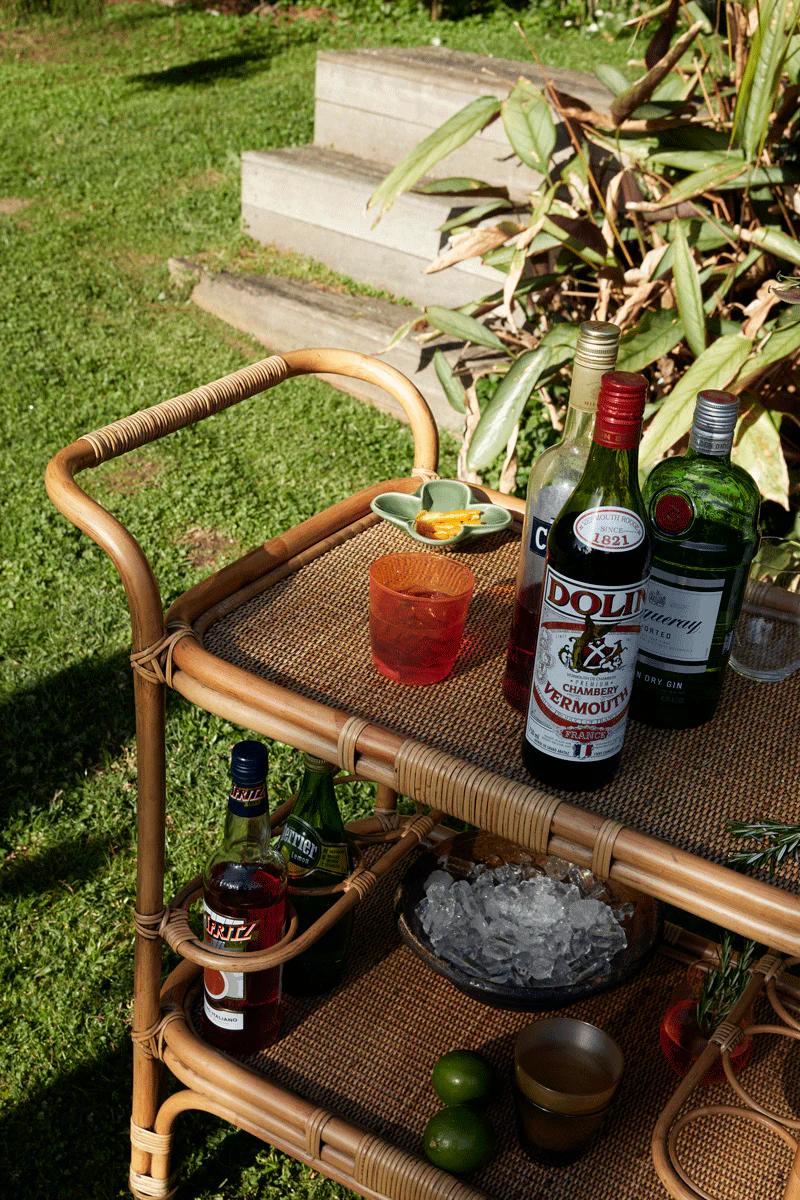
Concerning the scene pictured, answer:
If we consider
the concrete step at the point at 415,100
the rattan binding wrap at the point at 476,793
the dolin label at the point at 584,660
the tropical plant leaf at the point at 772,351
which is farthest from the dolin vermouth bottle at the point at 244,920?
the concrete step at the point at 415,100

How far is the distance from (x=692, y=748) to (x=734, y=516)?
223mm

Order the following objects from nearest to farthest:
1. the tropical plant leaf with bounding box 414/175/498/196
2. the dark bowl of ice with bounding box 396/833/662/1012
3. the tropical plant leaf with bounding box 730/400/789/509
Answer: the dark bowl of ice with bounding box 396/833/662/1012
the tropical plant leaf with bounding box 730/400/789/509
the tropical plant leaf with bounding box 414/175/498/196

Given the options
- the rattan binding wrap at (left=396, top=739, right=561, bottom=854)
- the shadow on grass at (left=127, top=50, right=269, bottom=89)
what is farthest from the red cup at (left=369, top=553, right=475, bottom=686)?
the shadow on grass at (left=127, top=50, right=269, bottom=89)

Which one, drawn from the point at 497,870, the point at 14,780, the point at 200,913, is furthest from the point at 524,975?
the point at 14,780

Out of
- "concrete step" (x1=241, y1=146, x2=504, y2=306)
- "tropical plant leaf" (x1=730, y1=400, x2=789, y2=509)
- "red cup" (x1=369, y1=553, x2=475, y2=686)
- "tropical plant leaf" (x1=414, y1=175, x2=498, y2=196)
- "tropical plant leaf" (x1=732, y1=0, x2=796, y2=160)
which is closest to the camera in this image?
"red cup" (x1=369, y1=553, x2=475, y2=686)

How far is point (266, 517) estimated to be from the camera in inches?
113

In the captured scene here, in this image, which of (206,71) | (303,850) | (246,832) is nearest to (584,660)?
(246,832)

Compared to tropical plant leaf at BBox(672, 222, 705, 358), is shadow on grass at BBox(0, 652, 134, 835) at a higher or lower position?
lower

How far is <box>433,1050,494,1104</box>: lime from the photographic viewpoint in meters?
1.27

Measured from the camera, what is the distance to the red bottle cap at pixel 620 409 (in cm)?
90

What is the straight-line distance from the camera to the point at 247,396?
1.36 meters

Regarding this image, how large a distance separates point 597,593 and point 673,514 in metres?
0.15

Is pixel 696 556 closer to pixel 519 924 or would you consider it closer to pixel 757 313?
pixel 519 924

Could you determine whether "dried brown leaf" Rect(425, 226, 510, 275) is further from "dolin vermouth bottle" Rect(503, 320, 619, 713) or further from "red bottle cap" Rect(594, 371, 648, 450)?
"red bottle cap" Rect(594, 371, 648, 450)
